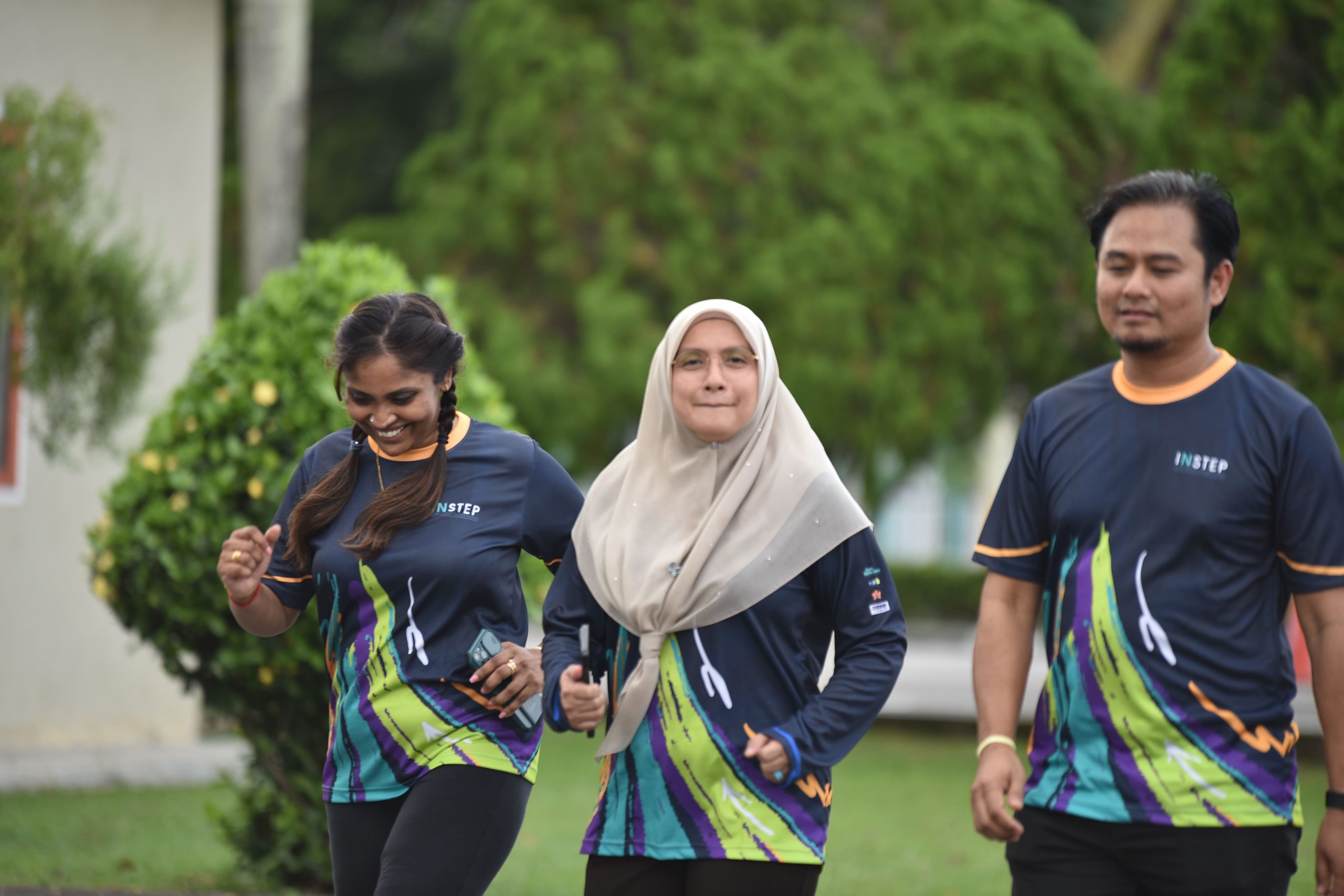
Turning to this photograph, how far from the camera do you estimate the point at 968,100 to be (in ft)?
56.5

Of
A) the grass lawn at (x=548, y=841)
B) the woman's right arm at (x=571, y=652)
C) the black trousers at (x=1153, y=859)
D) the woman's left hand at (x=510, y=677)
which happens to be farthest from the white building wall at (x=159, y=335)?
the black trousers at (x=1153, y=859)

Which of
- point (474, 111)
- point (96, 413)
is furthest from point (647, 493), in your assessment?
point (474, 111)

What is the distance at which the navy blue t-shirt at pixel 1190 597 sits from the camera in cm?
318

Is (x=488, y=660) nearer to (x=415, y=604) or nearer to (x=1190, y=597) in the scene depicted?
(x=415, y=604)

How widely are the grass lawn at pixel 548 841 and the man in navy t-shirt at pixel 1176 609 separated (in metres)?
4.30

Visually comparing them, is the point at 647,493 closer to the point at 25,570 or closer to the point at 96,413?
the point at 96,413

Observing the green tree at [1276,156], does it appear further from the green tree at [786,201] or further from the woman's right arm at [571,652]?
the woman's right arm at [571,652]

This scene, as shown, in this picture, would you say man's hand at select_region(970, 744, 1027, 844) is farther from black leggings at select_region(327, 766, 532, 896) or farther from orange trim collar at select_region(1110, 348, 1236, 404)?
black leggings at select_region(327, 766, 532, 896)

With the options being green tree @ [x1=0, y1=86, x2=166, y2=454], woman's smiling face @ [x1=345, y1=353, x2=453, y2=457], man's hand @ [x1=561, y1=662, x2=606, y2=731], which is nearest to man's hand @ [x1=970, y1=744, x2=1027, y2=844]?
man's hand @ [x1=561, y1=662, x2=606, y2=731]

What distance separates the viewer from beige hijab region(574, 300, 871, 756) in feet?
11.0

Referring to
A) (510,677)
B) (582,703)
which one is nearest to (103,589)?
(510,677)

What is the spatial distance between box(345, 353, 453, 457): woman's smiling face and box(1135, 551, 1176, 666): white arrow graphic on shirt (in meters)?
1.67

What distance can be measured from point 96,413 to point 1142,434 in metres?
7.24

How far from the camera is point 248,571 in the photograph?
151 inches
